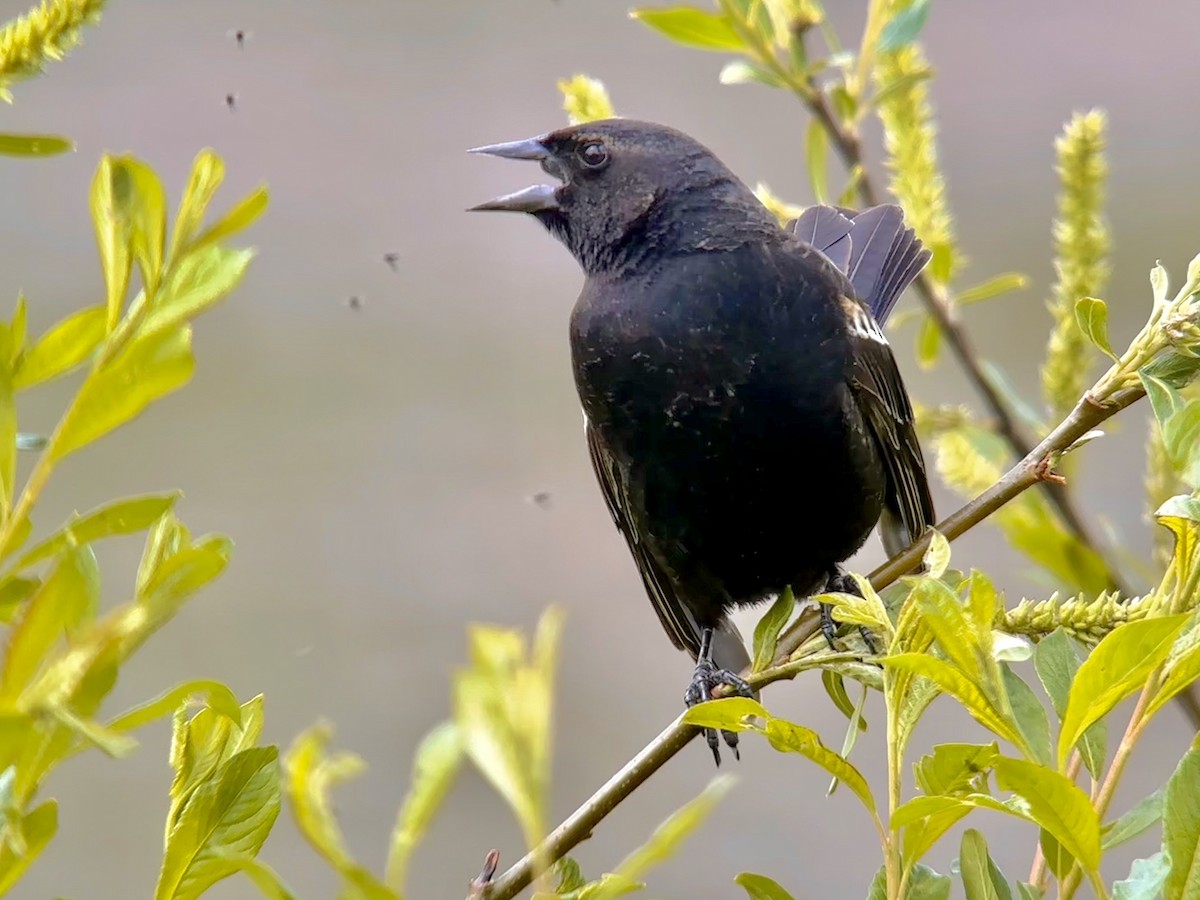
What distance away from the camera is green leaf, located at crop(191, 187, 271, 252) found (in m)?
0.77

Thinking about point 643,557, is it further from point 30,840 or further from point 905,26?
point 30,840

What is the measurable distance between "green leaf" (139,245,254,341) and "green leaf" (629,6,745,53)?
121 cm

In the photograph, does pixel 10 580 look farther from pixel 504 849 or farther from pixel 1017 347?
pixel 1017 347

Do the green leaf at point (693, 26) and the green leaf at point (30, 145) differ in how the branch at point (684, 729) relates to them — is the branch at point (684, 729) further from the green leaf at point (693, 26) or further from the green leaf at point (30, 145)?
the green leaf at point (693, 26)

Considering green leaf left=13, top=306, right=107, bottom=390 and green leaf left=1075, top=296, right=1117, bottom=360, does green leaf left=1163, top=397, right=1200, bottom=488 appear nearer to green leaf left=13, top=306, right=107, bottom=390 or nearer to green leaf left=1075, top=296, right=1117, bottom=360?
green leaf left=1075, top=296, right=1117, bottom=360

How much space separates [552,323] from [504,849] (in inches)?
90.3

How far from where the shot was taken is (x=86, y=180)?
250 inches

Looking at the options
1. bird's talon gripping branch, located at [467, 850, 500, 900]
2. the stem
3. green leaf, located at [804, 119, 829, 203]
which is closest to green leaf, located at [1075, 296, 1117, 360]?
the stem

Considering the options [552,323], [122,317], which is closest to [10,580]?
[122,317]

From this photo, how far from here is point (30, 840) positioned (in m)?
0.74

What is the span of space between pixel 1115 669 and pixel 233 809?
49cm

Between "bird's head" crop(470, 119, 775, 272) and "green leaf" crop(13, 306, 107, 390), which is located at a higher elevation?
"green leaf" crop(13, 306, 107, 390)

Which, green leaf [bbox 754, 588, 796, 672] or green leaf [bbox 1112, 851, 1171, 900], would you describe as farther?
green leaf [bbox 754, 588, 796, 672]

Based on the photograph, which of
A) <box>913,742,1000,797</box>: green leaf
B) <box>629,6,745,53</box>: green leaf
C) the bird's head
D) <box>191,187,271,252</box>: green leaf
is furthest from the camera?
the bird's head
